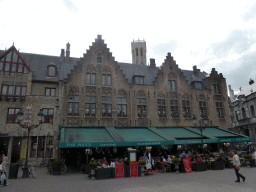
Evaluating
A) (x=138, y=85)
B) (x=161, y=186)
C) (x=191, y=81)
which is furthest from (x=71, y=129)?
(x=191, y=81)

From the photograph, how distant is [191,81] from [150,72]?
6102mm

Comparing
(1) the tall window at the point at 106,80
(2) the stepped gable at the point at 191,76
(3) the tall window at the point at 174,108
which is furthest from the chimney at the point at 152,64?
(1) the tall window at the point at 106,80

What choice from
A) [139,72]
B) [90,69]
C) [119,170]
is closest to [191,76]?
[139,72]

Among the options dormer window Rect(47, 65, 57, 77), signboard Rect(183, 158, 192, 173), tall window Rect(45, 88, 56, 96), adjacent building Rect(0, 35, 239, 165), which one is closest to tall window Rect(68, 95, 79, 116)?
adjacent building Rect(0, 35, 239, 165)

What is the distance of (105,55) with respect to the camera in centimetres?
2361

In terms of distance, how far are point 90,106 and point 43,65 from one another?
8.21m

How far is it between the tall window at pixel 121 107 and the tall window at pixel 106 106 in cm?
100

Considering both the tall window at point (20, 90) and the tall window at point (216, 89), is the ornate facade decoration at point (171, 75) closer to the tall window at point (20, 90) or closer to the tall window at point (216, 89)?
the tall window at point (216, 89)

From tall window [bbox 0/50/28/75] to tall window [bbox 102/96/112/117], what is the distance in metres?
9.28

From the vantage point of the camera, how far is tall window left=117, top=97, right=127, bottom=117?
22253 mm

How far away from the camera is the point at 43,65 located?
2338 centimetres

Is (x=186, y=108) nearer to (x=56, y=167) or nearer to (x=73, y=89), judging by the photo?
(x=73, y=89)

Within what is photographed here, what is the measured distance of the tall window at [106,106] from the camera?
21.7m

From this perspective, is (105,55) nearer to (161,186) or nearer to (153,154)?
(153,154)
